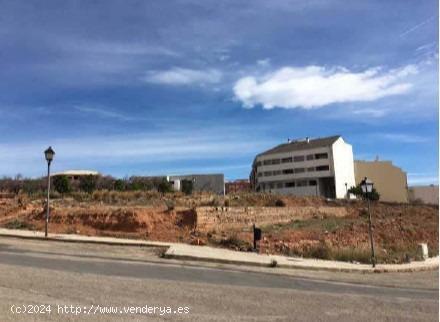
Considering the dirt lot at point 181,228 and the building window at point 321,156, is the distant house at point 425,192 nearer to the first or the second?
the building window at point 321,156

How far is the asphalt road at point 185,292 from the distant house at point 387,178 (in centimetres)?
9096

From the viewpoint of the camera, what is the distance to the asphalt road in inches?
347

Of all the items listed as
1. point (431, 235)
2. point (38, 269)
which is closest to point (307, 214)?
point (431, 235)

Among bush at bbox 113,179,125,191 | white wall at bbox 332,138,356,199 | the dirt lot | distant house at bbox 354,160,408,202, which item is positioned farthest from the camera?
distant house at bbox 354,160,408,202

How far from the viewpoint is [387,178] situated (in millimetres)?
105500

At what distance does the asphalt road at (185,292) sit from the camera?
8.81 meters

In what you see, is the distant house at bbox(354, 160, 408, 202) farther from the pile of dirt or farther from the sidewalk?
the sidewalk

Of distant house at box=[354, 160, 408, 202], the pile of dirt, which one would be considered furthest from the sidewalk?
distant house at box=[354, 160, 408, 202]

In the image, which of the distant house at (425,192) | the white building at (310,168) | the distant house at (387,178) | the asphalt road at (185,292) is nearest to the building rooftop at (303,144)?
the white building at (310,168)

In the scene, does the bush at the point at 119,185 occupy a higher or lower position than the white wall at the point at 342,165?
lower

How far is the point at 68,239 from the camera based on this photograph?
2036cm

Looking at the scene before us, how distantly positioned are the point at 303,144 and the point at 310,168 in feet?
19.9

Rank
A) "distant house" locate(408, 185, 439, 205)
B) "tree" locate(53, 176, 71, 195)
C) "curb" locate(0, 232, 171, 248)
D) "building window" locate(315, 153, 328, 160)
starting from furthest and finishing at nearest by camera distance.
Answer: "distant house" locate(408, 185, 439, 205) → "building window" locate(315, 153, 328, 160) → "tree" locate(53, 176, 71, 195) → "curb" locate(0, 232, 171, 248)

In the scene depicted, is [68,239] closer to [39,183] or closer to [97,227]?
[97,227]
